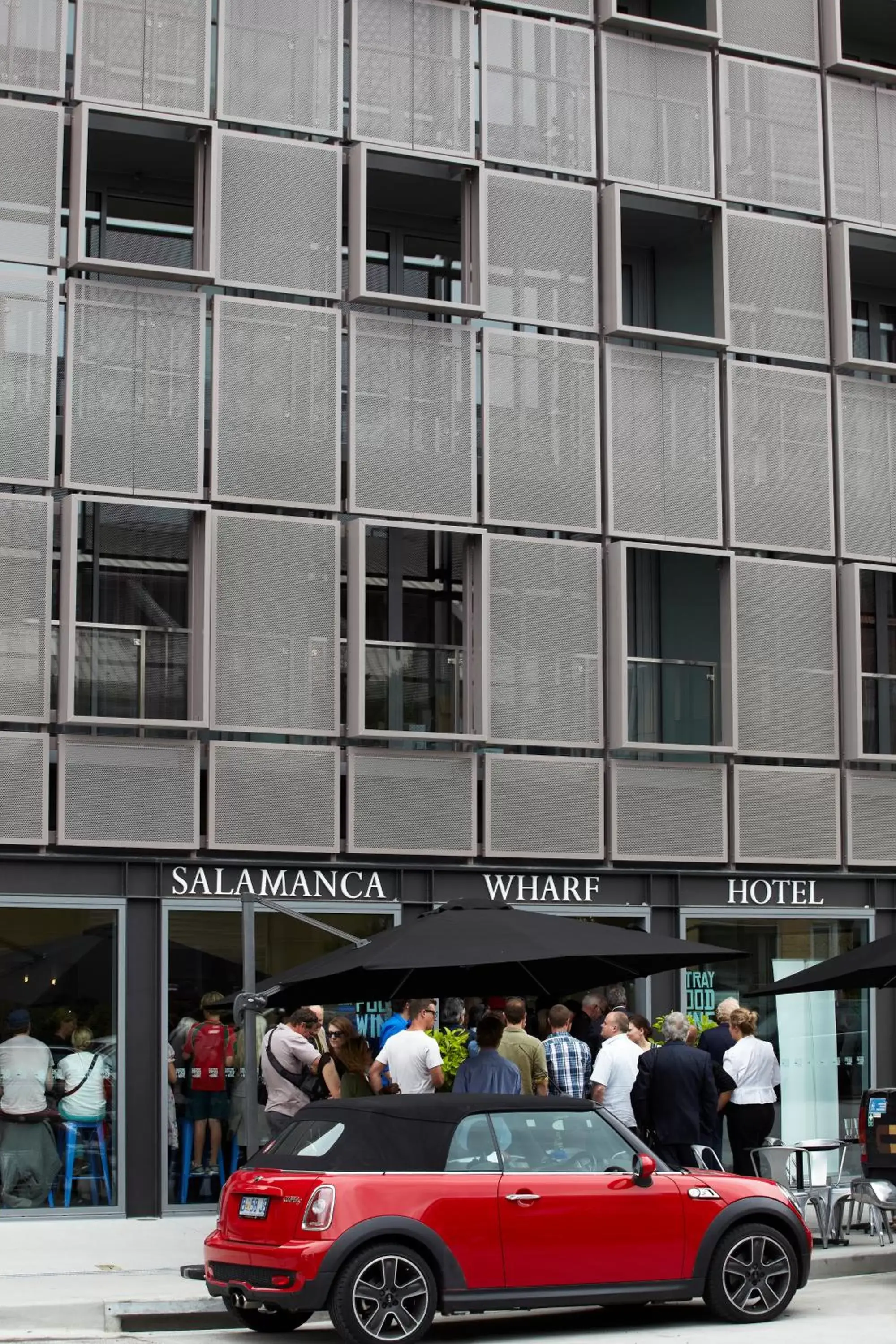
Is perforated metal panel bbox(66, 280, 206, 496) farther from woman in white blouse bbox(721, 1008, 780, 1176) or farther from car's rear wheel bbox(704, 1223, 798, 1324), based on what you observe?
car's rear wheel bbox(704, 1223, 798, 1324)

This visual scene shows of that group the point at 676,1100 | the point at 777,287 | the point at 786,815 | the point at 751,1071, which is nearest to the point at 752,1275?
the point at 676,1100

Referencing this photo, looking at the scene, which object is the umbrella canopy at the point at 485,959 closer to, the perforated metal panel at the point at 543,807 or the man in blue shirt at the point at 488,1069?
the man in blue shirt at the point at 488,1069

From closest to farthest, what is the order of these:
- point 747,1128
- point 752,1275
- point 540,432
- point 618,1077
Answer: point 752,1275 → point 618,1077 → point 747,1128 → point 540,432

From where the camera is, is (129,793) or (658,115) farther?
(658,115)

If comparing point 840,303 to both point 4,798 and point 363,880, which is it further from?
point 4,798

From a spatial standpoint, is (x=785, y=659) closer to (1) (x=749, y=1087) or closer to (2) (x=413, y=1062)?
(1) (x=749, y=1087)

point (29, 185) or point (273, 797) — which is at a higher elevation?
point (29, 185)

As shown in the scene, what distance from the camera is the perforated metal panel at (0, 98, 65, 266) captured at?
62.5 feet

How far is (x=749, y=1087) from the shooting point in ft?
53.9

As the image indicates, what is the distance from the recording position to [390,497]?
65.6 feet

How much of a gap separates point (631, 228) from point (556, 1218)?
44.1 feet

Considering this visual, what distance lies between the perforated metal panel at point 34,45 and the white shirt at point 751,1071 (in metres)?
10.8

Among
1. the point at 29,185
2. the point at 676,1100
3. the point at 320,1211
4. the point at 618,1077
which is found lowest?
the point at 320,1211

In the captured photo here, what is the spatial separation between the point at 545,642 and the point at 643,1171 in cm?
882
